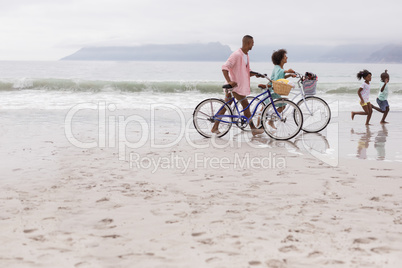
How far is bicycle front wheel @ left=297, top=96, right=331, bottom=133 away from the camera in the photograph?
903cm

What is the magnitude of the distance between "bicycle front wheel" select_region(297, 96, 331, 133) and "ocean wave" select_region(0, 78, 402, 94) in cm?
1650

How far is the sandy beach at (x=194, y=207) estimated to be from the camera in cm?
312

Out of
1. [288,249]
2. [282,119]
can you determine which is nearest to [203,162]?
[282,119]

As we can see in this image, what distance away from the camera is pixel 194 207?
4.20m

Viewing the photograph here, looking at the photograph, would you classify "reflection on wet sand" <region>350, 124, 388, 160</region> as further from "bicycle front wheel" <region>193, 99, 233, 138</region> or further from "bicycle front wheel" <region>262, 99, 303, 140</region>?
"bicycle front wheel" <region>193, 99, 233, 138</region>

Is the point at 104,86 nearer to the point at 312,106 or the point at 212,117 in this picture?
the point at 212,117

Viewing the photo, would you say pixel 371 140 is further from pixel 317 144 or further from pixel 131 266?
pixel 131 266

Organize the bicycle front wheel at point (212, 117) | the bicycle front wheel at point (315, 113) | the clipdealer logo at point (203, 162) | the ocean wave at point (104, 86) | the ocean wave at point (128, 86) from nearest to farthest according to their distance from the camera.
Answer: the clipdealer logo at point (203, 162)
the bicycle front wheel at point (212, 117)
the bicycle front wheel at point (315, 113)
the ocean wave at point (128, 86)
the ocean wave at point (104, 86)

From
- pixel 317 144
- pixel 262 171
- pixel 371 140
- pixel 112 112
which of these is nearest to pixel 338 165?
pixel 262 171

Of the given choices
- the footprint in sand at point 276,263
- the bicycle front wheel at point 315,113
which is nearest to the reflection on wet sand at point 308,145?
the bicycle front wheel at point 315,113

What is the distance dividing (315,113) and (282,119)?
1.25m

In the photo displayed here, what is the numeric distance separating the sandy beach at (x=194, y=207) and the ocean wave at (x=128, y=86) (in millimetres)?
18735

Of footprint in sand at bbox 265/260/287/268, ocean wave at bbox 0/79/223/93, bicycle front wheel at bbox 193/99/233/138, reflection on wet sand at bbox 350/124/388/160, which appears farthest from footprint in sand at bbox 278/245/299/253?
ocean wave at bbox 0/79/223/93

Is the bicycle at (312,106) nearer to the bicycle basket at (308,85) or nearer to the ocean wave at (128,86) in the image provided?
the bicycle basket at (308,85)
